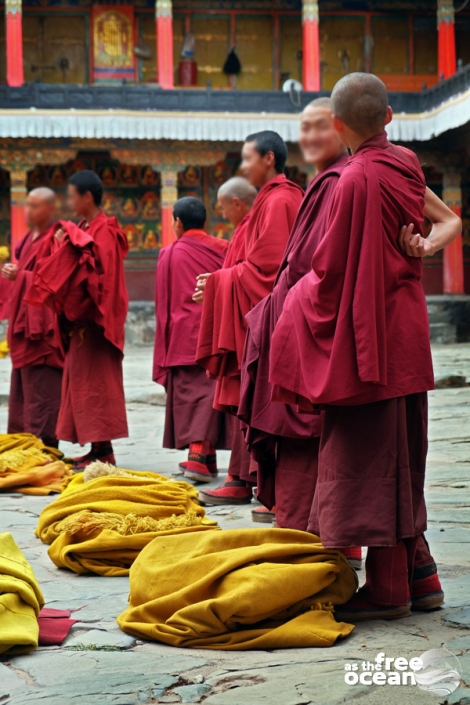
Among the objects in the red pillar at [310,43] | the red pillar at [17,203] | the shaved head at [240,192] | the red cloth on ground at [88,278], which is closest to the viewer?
the shaved head at [240,192]

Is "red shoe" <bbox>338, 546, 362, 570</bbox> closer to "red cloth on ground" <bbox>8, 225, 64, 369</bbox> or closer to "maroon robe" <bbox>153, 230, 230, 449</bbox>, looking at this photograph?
"maroon robe" <bbox>153, 230, 230, 449</bbox>

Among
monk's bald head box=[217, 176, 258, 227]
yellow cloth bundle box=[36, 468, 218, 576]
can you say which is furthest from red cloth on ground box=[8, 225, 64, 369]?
yellow cloth bundle box=[36, 468, 218, 576]

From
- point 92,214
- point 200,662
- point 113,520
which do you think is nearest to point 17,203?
point 92,214

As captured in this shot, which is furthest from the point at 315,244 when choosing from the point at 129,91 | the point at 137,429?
the point at 129,91

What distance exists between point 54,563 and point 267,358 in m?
1.09

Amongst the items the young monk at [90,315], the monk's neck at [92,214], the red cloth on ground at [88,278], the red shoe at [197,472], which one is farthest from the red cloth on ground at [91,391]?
the monk's neck at [92,214]

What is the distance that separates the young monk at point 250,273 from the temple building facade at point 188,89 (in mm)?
12787

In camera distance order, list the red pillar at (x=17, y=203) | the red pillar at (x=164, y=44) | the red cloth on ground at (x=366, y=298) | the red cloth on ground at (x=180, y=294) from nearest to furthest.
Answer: the red cloth on ground at (x=366, y=298) < the red cloth on ground at (x=180, y=294) < the red pillar at (x=17, y=203) < the red pillar at (x=164, y=44)

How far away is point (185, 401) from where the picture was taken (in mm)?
5594

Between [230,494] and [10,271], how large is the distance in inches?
82.2

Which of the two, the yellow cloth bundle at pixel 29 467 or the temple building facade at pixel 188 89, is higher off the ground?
the temple building facade at pixel 188 89

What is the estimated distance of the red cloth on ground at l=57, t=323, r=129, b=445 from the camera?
5559mm

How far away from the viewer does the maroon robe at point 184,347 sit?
5539mm

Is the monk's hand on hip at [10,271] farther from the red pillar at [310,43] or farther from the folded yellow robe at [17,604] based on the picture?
the red pillar at [310,43]
